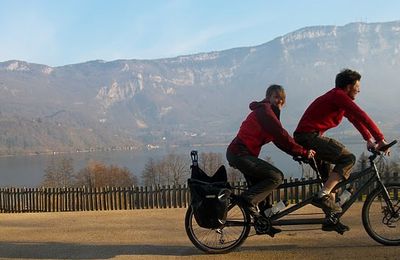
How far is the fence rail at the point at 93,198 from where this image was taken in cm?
1805

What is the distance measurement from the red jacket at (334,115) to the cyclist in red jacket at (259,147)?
1.09ft

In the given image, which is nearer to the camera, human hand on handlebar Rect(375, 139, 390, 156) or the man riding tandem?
human hand on handlebar Rect(375, 139, 390, 156)

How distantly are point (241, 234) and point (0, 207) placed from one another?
18762 mm

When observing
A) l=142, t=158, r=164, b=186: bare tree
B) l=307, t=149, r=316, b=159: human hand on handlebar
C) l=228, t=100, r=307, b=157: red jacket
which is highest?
l=228, t=100, r=307, b=157: red jacket

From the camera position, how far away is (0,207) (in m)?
21.8

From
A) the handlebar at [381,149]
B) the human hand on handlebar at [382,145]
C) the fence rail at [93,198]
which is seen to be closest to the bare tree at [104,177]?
the fence rail at [93,198]

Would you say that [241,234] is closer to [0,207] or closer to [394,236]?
[394,236]

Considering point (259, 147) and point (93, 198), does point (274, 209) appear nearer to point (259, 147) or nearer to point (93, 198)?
point (259, 147)

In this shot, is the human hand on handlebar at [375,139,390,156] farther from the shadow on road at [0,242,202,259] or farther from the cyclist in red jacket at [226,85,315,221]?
the shadow on road at [0,242,202,259]

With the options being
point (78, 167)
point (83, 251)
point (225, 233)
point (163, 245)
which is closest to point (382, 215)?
point (225, 233)

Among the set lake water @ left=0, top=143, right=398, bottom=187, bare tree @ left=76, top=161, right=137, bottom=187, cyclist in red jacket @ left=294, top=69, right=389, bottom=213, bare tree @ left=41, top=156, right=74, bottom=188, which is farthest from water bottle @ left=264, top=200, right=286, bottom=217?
bare tree @ left=41, top=156, right=74, bottom=188

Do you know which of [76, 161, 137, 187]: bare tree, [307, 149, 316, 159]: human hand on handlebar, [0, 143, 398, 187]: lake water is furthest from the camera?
[0, 143, 398, 187]: lake water

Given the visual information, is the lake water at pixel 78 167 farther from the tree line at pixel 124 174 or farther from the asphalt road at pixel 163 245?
the asphalt road at pixel 163 245

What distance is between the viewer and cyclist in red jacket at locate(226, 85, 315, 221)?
5.40 metres
